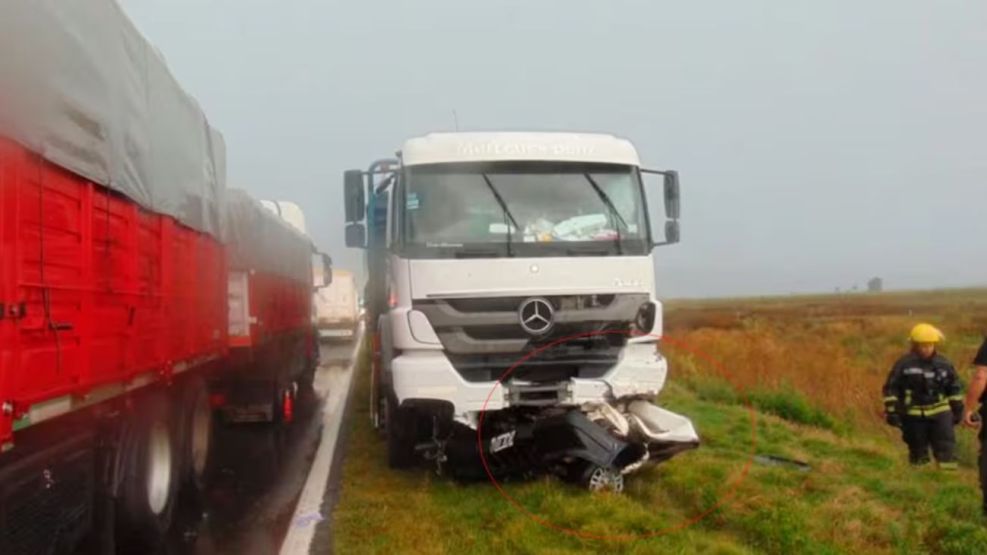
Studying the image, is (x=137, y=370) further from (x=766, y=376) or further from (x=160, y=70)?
(x=766, y=376)

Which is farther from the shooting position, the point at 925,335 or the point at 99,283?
the point at 925,335

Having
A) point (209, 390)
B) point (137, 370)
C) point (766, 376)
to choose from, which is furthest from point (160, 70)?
point (766, 376)

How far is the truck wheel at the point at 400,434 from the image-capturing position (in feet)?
28.8

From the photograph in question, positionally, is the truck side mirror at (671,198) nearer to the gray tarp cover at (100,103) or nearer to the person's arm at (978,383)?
the person's arm at (978,383)

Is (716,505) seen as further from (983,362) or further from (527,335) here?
(983,362)

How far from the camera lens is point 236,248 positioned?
420 inches

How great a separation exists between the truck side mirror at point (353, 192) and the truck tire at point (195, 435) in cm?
211

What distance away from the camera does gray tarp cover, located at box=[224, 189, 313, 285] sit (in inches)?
420

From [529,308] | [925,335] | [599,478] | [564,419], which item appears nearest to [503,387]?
[564,419]

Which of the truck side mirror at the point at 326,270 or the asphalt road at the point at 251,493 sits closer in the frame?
the asphalt road at the point at 251,493

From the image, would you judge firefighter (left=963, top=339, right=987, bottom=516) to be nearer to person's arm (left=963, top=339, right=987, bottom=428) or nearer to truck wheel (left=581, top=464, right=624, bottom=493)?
person's arm (left=963, top=339, right=987, bottom=428)

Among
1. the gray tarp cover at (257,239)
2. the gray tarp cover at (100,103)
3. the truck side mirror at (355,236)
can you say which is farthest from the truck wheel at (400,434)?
the gray tarp cover at (257,239)

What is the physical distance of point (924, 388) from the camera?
30.8 ft

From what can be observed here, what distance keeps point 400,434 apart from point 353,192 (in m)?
2.34
